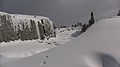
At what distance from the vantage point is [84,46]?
4.42 meters

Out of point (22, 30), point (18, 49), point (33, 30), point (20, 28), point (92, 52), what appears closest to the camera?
point (92, 52)

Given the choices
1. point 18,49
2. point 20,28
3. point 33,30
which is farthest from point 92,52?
point 33,30

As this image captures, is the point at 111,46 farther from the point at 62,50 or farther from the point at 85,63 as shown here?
the point at 62,50

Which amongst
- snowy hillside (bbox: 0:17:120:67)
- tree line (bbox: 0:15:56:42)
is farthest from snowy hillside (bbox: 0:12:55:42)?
snowy hillside (bbox: 0:17:120:67)

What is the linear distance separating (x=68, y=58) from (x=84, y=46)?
0.52 meters

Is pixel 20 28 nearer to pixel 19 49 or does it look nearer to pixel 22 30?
pixel 22 30

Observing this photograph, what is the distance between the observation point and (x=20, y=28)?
18.5 metres

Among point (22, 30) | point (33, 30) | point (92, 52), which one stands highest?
point (92, 52)

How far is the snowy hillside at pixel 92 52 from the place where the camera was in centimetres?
378

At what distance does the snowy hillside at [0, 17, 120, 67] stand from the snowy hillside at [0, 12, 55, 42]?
12.0m

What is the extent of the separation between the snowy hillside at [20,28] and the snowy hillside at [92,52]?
11966 millimetres

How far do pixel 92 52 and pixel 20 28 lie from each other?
1515cm

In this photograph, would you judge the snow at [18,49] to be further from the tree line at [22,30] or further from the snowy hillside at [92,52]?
the snowy hillside at [92,52]

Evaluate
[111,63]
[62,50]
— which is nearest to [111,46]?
[111,63]
